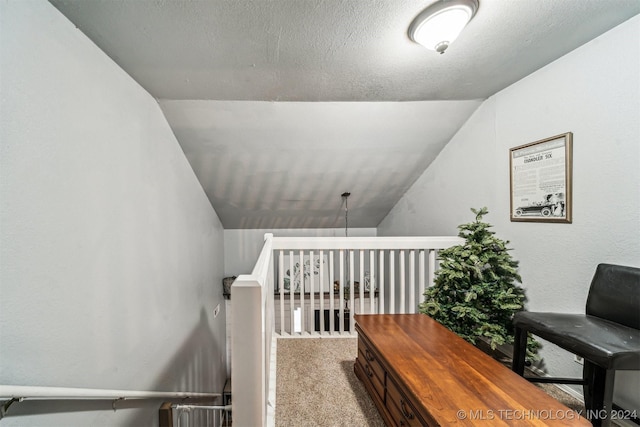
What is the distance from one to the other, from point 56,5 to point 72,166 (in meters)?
0.76

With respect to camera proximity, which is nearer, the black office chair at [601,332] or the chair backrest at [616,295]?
the black office chair at [601,332]

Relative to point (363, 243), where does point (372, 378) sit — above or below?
below

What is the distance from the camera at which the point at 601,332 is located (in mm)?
1346

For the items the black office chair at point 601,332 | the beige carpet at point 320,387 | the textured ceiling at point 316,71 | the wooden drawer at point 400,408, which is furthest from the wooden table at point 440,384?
the textured ceiling at point 316,71

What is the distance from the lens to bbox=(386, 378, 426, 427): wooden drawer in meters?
1.23

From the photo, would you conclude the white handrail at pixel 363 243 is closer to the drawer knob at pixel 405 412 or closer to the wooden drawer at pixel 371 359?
the wooden drawer at pixel 371 359

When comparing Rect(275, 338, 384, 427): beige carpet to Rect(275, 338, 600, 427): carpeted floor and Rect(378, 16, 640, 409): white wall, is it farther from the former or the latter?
Rect(378, 16, 640, 409): white wall

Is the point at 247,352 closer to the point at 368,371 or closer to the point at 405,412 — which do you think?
the point at 405,412

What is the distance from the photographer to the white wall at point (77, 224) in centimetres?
107

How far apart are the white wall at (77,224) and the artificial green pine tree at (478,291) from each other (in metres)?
2.27

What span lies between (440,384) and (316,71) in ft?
6.71

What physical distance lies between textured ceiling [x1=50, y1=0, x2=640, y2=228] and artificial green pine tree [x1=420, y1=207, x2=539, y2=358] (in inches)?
48.4

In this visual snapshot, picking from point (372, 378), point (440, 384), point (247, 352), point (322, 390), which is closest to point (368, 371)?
point (372, 378)

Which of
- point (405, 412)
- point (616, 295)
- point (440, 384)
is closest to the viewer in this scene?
point (440, 384)
